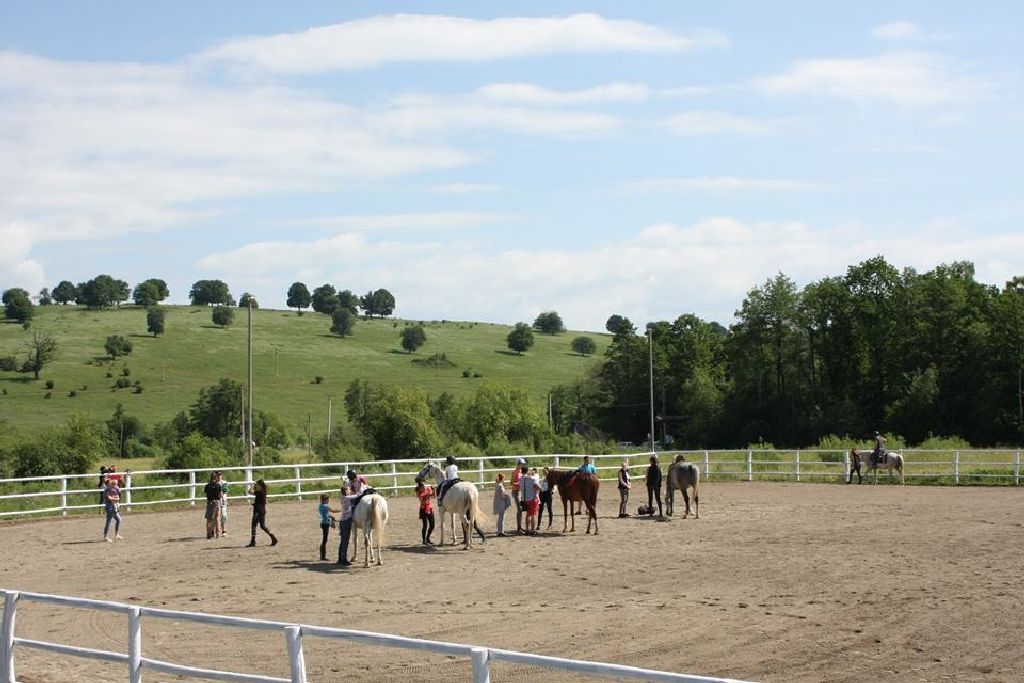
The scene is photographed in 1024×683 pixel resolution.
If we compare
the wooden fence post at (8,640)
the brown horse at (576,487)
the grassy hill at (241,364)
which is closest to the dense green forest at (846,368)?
the grassy hill at (241,364)

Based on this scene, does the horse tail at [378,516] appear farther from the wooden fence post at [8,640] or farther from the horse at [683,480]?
the wooden fence post at [8,640]

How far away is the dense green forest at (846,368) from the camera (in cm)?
7419

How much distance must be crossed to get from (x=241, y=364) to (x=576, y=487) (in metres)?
123

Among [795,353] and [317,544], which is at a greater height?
[795,353]

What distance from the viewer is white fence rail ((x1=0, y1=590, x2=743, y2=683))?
6555 mm

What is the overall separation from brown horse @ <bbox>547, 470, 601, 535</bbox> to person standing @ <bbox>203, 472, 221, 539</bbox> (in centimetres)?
778

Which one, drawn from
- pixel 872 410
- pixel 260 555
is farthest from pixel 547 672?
pixel 872 410

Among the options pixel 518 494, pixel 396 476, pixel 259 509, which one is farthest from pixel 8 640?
pixel 396 476

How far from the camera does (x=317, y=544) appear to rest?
2384cm

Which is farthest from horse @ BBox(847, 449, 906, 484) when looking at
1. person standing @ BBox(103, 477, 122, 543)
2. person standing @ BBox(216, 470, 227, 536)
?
person standing @ BBox(103, 477, 122, 543)

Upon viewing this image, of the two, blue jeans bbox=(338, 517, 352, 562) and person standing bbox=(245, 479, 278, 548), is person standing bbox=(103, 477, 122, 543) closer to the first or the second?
person standing bbox=(245, 479, 278, 548)

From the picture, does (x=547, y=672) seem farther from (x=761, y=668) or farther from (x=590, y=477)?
(x=590, y=477)

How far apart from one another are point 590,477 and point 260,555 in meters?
7.88

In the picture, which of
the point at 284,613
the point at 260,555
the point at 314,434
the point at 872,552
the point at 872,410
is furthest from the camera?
the point at 314,434
